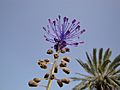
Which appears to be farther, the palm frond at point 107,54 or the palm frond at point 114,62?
the palm frond at point 107,54

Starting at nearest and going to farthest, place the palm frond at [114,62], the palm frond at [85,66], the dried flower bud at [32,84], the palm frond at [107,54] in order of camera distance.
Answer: the dried flower bud at [32,84] → the palm frond at [114,62] → the palm frond at [107,54] → the palm frond at [85,66]

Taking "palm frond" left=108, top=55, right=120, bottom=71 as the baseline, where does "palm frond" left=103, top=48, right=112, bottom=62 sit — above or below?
above

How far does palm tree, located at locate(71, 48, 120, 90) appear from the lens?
35281mm

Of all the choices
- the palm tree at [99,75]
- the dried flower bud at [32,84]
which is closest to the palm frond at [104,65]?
the palm tree at [99,75]

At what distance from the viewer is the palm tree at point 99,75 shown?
35281mm

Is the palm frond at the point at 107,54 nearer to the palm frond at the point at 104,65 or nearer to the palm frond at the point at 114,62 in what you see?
the palm frond at the point at 104,65

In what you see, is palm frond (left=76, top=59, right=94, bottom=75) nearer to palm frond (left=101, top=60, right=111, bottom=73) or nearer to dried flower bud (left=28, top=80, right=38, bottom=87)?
palm frond (left=101, top=60, right=111, bottom=73)

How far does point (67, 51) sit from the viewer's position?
4.04m

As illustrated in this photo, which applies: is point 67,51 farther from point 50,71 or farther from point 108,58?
point 108,58

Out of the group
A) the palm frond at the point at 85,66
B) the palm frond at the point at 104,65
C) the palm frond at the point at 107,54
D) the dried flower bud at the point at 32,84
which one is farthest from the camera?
the palm frond at the point at 85,66

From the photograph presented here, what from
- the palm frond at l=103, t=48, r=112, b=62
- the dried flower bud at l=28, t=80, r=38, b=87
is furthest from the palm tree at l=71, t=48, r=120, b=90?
the dried flower bud at l=28, t=80, r=38, b=87

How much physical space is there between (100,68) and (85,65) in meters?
1.85

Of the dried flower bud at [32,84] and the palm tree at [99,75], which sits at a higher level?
the palm tree at [99,75]

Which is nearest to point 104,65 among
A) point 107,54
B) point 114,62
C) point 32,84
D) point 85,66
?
→ point 114,62
